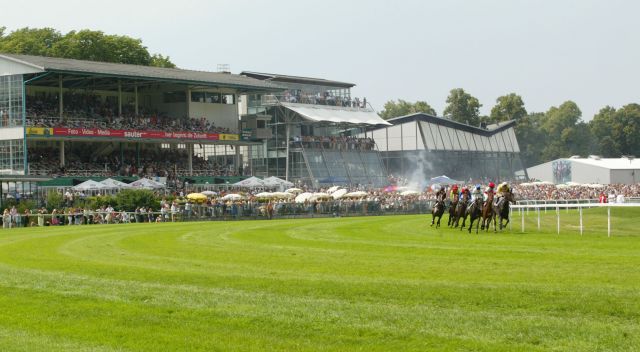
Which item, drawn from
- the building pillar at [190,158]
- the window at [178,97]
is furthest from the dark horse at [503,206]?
the window at [178,97]

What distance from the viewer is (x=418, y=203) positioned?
62812mm


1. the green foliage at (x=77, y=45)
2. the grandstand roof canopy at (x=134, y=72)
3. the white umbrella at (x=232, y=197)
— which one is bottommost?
the white umbrella at (x=232, y=197)

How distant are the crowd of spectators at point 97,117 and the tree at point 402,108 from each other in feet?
221

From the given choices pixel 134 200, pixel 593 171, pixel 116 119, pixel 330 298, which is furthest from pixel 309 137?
pixel 330 298

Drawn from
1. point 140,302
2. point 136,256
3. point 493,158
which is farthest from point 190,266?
point 493,158

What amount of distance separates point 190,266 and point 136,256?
3587mm

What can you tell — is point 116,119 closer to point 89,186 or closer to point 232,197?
point 89,186

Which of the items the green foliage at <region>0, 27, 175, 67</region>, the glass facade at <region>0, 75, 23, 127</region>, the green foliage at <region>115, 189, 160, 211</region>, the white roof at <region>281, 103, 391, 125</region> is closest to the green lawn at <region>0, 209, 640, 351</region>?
the green foliage at <region>115, 189, 160, 211</region>

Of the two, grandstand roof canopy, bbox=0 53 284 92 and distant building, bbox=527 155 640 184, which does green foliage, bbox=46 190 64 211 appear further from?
distant building, bbox=527 155 640 184

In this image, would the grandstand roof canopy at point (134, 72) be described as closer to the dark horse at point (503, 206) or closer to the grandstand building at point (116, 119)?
the grandstand building at point (116, 119)

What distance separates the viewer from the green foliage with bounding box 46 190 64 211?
2077 inches

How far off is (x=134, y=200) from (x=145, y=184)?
7394mm

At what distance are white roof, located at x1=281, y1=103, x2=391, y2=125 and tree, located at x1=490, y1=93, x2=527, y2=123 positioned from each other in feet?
145

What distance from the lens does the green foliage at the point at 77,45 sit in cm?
8544
